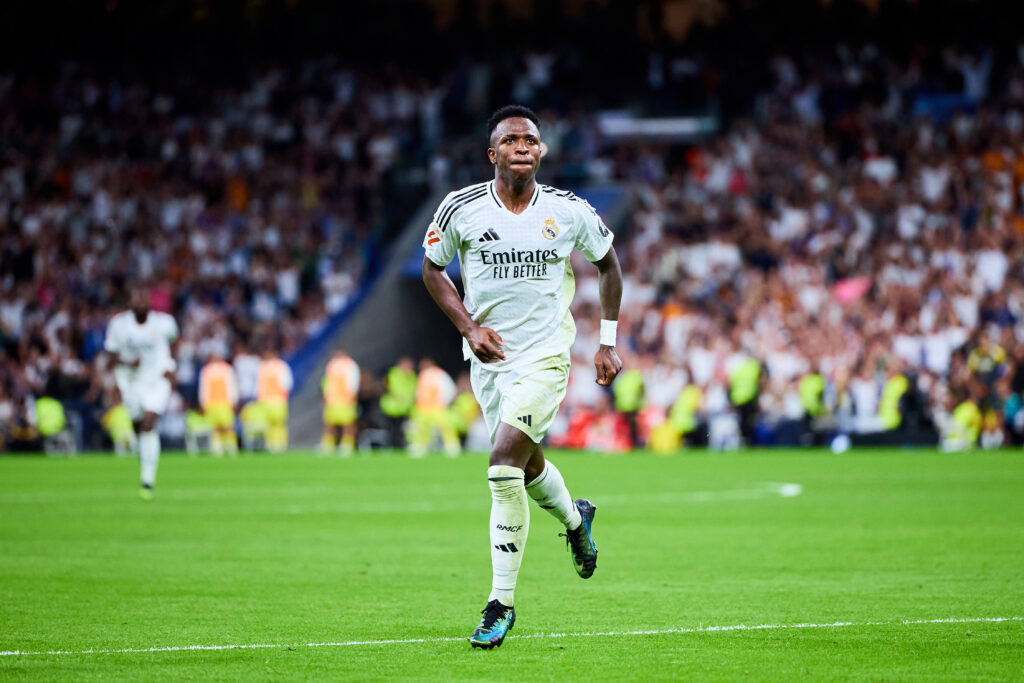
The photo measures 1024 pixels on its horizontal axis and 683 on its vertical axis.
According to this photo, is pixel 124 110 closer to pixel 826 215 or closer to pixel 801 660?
pixel 826 215

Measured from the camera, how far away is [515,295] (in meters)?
7.80

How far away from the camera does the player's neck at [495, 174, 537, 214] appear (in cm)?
782

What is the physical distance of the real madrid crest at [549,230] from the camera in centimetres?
779

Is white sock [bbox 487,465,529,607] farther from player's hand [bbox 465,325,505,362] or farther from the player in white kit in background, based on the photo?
the player in white kit in background

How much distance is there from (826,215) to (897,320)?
3.61 meters

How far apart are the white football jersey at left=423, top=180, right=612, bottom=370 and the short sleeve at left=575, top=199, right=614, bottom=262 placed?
4cm

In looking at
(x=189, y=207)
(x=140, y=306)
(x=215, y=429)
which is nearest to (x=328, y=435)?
(x=215, y=429)

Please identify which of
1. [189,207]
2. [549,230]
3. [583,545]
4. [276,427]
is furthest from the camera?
[189,207]

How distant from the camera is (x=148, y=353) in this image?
17.6m

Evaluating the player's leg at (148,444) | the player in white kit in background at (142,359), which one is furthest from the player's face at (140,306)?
the player's leg at (148,444)

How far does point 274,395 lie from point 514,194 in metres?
Result: 24.9

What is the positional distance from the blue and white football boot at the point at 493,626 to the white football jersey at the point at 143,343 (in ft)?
36.2

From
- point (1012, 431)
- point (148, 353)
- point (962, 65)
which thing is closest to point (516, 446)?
point (148, 353)

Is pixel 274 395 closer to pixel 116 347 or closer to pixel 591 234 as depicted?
pixel 116 347
